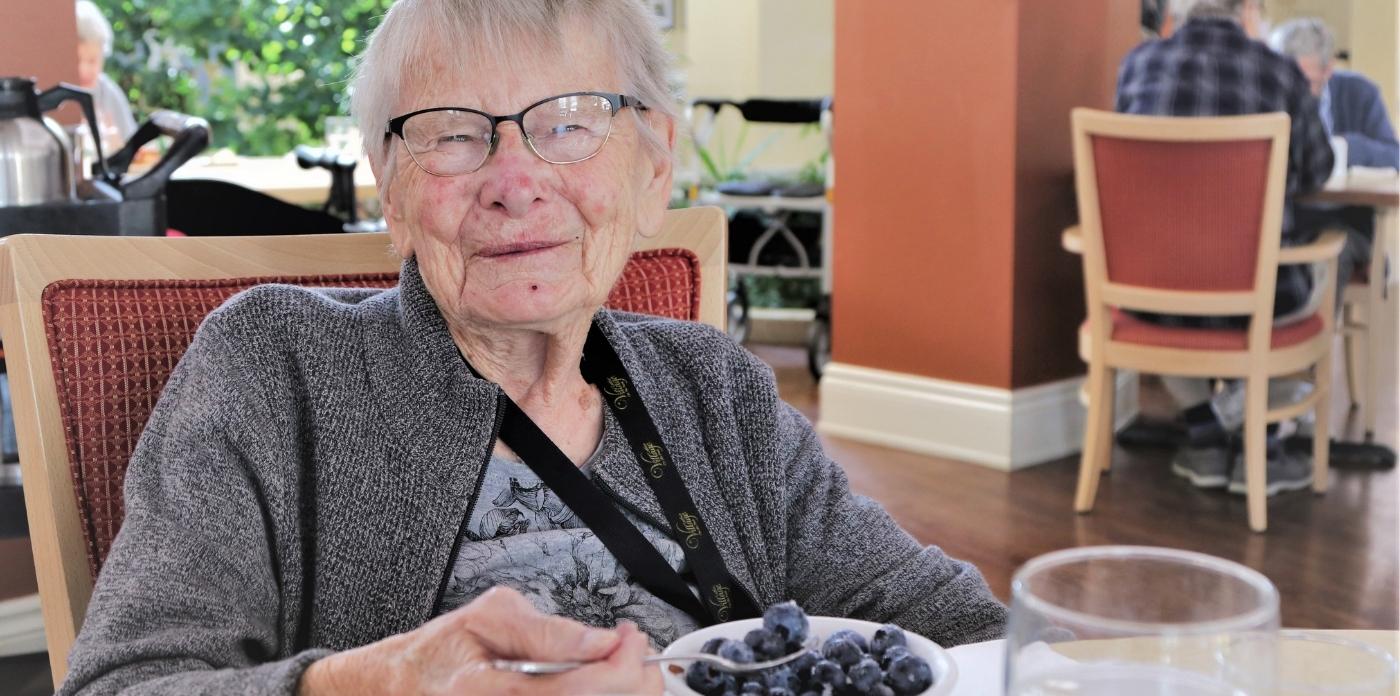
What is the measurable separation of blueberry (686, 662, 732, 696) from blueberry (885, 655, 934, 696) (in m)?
0.09

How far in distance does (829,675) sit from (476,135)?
22.2 inches

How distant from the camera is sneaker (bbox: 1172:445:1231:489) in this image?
3.95m

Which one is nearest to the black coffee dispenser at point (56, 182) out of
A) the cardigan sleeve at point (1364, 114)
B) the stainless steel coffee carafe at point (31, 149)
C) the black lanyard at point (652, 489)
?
the stainless steel coffee carafe at point (31, 149)

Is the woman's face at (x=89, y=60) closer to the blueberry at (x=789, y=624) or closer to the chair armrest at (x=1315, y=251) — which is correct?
the chair armrest at (x=1315, y=251)

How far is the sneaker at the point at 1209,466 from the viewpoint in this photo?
13.0ft

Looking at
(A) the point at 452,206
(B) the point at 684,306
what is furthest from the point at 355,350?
(B) the point at 684,306

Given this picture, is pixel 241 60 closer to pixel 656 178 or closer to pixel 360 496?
pixel 656 178

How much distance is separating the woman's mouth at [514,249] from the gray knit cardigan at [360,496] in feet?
0.23

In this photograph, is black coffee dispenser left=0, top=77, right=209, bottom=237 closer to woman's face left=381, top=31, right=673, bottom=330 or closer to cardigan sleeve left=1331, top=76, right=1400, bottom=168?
woman's face left=381, top=31, right=673, bottom=330

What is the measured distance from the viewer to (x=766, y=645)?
0.83m

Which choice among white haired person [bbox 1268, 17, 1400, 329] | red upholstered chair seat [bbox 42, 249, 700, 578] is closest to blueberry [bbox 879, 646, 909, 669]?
red upholstered chair seat [bbox 42, 249, 700, 578]

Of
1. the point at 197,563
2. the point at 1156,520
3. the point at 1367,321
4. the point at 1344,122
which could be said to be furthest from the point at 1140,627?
the point at 1344,122

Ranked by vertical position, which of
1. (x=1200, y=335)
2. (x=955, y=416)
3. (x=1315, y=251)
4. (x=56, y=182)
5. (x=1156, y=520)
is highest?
(x=56, y=182)

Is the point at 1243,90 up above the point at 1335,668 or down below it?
above
